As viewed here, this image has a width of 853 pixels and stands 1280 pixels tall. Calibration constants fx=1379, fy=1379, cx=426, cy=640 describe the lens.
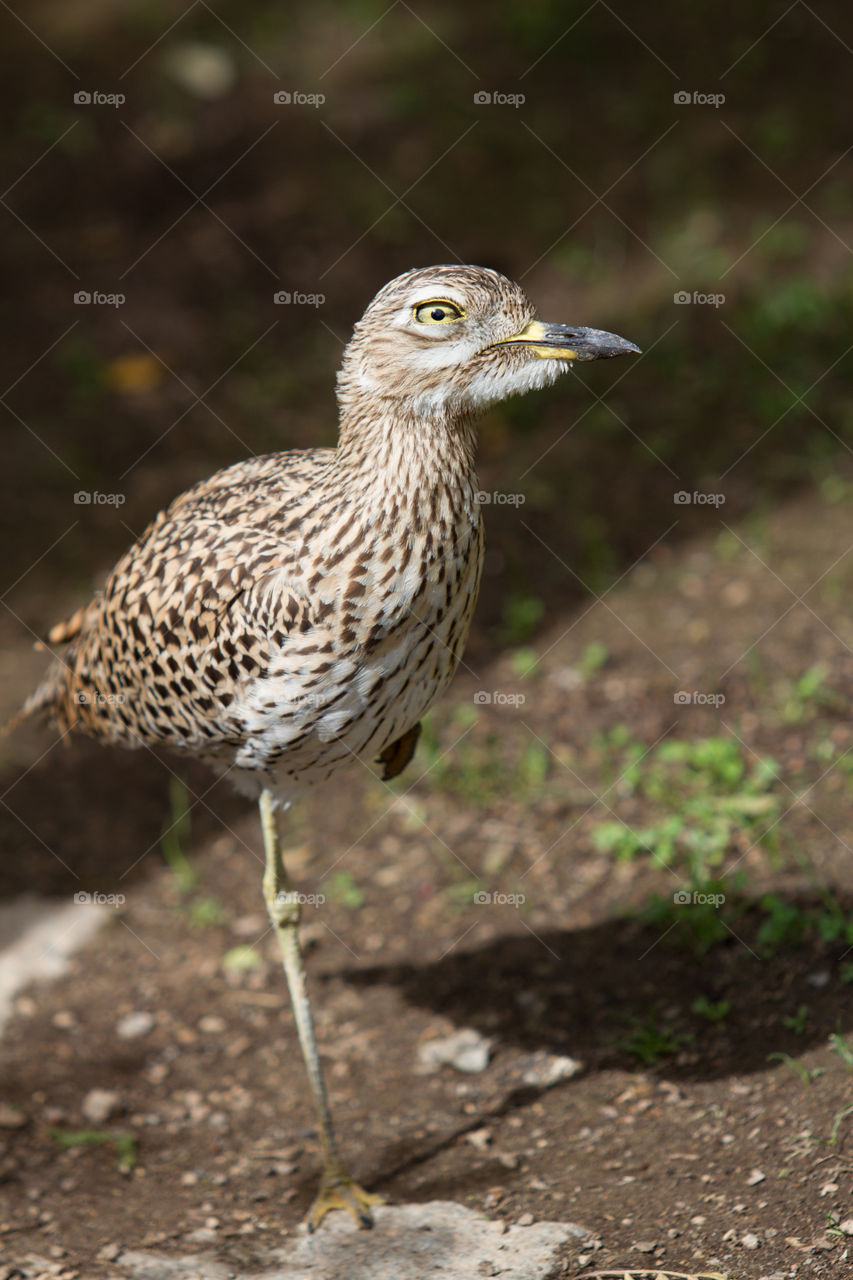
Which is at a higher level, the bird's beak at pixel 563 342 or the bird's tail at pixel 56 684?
the bird's beak at pixel 563 342

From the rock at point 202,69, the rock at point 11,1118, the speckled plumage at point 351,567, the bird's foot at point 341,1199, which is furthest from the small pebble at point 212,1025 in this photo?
the rock at point 202,69

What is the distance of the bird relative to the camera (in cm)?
346

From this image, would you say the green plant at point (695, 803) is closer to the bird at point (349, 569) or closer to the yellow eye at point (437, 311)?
the bird at point (349, 569)

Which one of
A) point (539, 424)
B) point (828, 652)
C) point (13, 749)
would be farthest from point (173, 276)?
point (828, 652)

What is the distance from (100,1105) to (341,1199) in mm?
1040

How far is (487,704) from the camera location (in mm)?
5914

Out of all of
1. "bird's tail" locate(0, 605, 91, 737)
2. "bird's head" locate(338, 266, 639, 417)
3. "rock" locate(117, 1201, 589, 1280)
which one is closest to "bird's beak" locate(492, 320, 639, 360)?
"bird's head" locate(338, 266, 639, 417)

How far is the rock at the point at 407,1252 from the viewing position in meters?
3.55

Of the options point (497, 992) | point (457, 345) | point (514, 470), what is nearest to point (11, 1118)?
point (497, 992)

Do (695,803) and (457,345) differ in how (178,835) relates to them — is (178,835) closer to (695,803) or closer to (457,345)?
(695,803)

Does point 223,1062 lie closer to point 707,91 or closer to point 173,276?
point 173,276

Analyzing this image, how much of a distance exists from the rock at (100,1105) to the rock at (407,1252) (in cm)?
79

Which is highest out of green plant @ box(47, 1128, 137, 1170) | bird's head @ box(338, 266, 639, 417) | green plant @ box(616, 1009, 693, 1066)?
bird's head @ box(338, 266, 639, 417)

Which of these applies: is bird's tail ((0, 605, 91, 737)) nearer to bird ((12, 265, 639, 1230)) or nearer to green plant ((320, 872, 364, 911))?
bird ((12, 265, 639, 1230))
